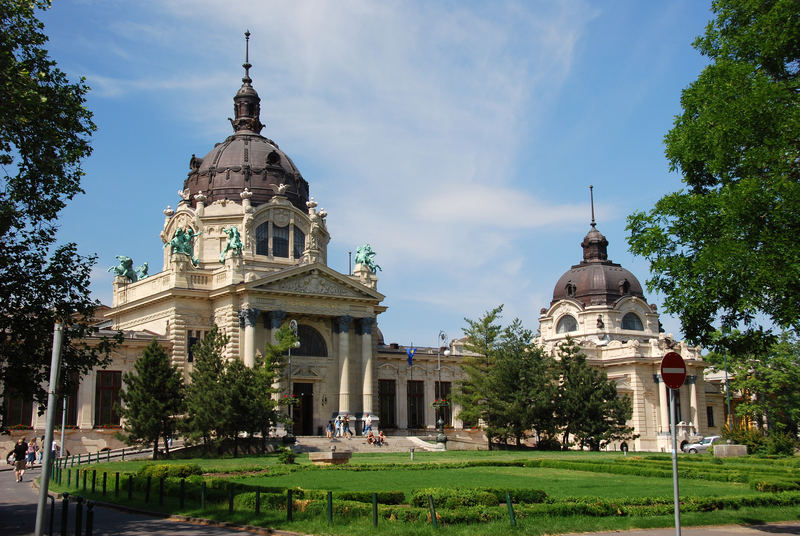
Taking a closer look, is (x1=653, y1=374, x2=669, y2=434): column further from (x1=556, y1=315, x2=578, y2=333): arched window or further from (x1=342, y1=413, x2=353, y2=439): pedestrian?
(x1=342, y1=413, x2=353, y2=439): pedestrian

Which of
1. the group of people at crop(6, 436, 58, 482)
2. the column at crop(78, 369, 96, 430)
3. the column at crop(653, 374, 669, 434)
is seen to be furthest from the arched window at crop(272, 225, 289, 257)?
the column at crop(653, 374, 669, 434)

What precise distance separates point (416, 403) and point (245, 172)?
80.4ft

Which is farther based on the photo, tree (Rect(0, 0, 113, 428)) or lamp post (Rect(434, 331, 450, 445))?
lamp post (Rect(434, 331, 450, 445))

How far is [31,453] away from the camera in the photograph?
50406 mm

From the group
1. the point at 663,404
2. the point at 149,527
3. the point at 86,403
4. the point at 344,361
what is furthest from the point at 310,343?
the point at 149,527

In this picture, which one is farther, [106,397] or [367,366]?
[367,366]

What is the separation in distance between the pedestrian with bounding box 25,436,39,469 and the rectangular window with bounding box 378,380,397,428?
2821 cm

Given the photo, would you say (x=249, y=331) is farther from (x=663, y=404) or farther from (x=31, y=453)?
(x=663, y=404)

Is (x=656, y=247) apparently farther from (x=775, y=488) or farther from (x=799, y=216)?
(x=775, y=488)

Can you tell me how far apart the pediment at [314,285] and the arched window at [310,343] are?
3190mm

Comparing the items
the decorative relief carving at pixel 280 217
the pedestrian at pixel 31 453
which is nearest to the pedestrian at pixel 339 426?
the decorative relief carving at pixel 280 217

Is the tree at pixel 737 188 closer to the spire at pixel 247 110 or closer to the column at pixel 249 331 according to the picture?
the column at pixel 249 331

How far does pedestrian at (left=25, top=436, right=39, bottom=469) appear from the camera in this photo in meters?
50.0

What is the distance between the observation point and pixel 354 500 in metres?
24.1
